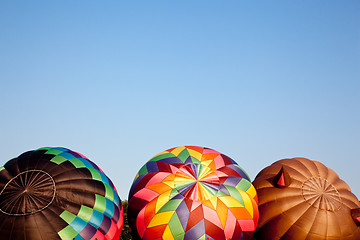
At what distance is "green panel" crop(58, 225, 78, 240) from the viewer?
12.3 metres

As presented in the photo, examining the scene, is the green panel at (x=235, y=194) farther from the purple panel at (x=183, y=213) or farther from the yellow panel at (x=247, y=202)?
the purple panel at (x=183, y=213)

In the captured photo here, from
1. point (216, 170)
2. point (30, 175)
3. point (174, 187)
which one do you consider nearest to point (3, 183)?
point (30, 175)

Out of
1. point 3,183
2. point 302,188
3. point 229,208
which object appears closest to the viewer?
point 3,183

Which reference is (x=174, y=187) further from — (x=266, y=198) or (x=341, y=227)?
(x=341, y=227)

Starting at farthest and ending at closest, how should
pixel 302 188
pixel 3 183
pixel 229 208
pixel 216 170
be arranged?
pixel 302 188, pixel 216 170, pixel 229 208, pixel 3 183

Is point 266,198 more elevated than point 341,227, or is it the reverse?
point 266,198

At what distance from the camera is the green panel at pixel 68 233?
12297 mm

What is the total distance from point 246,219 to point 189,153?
287cm

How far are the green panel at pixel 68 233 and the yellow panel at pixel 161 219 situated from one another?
2.38 meters

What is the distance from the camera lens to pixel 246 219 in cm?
1416

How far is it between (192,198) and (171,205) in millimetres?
671

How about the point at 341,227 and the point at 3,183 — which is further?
the point at 341,227

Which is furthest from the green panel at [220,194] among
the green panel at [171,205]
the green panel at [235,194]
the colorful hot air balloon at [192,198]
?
the green panel at [171,205]

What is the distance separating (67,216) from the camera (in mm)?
12648
